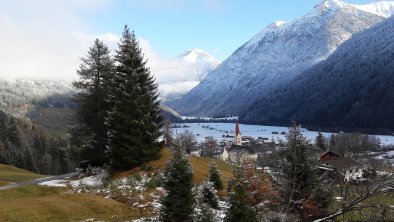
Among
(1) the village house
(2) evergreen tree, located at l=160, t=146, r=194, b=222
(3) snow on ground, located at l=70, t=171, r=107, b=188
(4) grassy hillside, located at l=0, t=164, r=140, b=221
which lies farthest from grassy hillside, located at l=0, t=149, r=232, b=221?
(1) the village house

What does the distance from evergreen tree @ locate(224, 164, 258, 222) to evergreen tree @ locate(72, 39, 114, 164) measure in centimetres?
3208

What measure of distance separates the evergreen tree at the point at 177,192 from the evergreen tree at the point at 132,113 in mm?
18036

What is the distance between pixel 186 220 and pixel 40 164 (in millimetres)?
115385

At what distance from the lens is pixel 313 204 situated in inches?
1037

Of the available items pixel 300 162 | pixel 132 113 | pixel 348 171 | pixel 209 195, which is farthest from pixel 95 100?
pixel 348 171

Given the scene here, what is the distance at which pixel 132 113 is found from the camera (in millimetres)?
45344

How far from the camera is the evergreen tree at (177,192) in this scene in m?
26.4

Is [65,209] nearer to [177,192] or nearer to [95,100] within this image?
[177,192]

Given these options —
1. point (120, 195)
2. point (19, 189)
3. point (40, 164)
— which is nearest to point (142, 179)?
point (120, 195)

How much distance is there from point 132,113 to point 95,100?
33.5 feet

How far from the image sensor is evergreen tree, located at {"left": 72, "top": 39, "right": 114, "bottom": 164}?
2069 inches

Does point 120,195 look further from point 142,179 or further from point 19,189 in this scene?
point 19,189

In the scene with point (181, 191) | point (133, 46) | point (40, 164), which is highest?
point (133, 46)

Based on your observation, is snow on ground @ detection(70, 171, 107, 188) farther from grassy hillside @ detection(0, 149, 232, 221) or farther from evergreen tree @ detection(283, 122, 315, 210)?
evergreen tree @ detection(283, 122, 315, 210)
